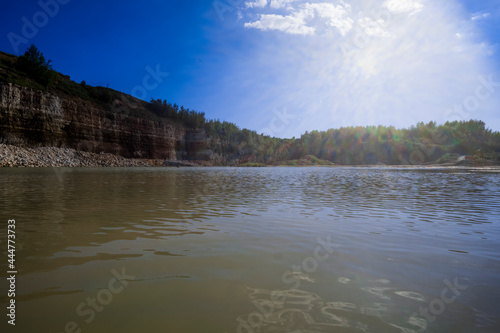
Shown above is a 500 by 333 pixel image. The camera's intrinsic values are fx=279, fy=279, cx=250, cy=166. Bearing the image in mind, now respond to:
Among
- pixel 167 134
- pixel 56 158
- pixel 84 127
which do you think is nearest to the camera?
pixel 56 158

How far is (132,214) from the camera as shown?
765 centimetres

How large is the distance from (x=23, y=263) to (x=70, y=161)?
4735 cm

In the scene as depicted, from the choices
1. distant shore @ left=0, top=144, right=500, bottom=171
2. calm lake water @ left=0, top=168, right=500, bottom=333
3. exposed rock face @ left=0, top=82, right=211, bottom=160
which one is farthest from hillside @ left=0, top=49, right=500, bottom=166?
calm lake water @ left=0, top=168, right=500, bottom=333

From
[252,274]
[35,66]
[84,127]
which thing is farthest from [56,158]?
[252,274]

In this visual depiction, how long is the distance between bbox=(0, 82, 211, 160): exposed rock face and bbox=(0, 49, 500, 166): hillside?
0.13 m

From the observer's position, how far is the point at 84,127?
160 ft

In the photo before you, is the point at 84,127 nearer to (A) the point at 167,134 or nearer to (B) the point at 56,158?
(B) the point at 56,158

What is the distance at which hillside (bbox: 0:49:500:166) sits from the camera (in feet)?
133

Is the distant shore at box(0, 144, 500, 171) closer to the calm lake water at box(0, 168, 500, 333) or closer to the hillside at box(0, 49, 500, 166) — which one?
the hillside at box(0, 49, 500, 166)

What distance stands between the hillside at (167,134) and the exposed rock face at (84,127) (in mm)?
130

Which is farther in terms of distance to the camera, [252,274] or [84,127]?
[84,127]

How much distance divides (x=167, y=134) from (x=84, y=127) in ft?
69.6

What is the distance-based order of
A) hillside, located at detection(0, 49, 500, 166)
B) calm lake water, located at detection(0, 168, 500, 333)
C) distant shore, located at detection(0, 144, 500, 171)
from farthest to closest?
1. hillside, located at detection(0, 49, 500, 166)
2. distant shore, located at detection(0, 144, 500, 171)
3. calm lake water, located at detection(0, 168, 500, 333)

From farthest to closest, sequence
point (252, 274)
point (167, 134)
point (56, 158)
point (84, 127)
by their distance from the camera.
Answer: point (167, 134) < point (84, 127) < point (56, 158) < point (252, 274)
